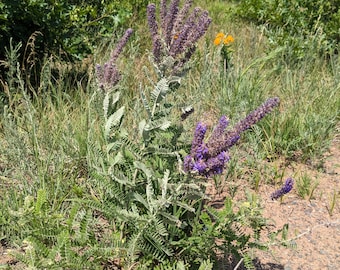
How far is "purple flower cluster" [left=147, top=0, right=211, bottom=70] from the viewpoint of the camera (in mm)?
1870

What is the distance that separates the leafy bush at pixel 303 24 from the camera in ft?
14.5

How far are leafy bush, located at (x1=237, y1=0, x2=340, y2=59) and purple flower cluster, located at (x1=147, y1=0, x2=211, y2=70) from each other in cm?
258

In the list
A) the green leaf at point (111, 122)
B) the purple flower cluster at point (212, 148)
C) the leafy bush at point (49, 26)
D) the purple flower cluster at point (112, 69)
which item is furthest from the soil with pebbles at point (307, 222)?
the leafy bush at point (49, 26)

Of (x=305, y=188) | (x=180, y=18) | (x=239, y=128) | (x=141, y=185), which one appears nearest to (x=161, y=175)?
(x=141, y=185)

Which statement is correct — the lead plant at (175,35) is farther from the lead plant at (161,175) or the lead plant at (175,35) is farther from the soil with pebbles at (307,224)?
the soil with pebbles at (307,224)

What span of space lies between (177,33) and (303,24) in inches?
123

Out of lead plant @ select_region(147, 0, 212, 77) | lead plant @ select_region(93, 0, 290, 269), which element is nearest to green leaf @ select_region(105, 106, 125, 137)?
lead plant @ select_region(93, 0, 290, 269)

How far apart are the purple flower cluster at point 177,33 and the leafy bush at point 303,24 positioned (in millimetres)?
2580

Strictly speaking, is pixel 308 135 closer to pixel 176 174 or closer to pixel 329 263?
pixel 329 263

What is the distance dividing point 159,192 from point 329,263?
3.21ft

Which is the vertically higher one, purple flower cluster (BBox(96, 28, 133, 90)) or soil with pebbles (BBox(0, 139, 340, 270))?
purple flower cluster (BBox(96, 28, 133, 90))

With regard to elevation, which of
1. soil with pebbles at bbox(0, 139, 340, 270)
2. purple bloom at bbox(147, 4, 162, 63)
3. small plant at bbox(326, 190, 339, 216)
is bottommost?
soil with pebbles at bbox(0, 139, 340, 270)

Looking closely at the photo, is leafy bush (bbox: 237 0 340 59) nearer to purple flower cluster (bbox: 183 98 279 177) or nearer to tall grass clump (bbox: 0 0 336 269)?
tall grass clump (bbox: 0 0 336 269)

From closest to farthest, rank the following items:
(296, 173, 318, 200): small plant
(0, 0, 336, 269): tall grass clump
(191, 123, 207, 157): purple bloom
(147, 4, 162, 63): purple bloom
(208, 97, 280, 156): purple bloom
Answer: (208, 97, 280, 156): purple bloom, (191, 123, 207, 157): purple bloom, (0, 0, 336, 269): tall grass clump, (147, 4, 162, 63): purple bloom, (296, 173, 318, 200): small plant
